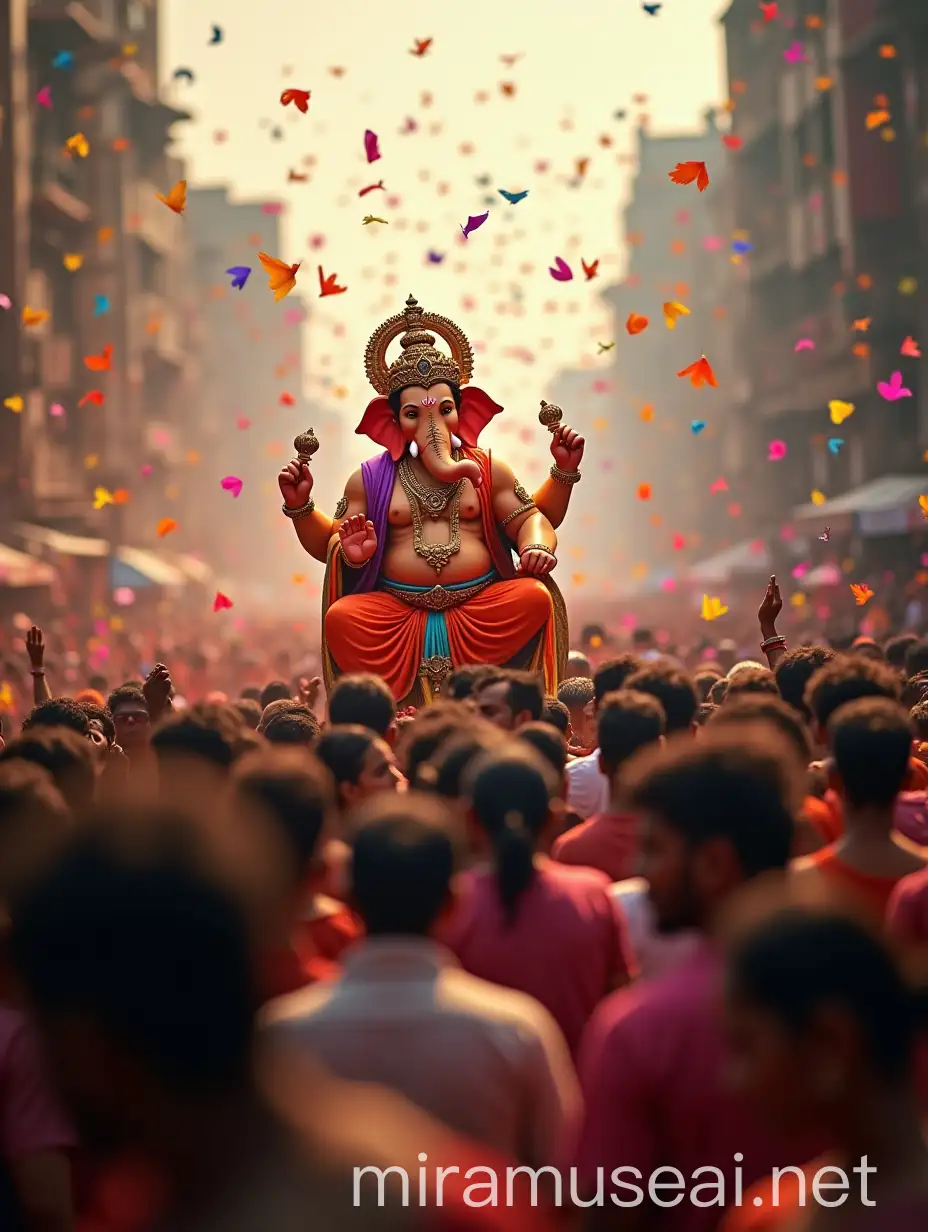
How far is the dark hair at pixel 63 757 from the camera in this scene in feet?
19.5

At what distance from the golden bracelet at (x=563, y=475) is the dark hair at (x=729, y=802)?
842 cm

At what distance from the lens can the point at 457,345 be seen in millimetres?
13094

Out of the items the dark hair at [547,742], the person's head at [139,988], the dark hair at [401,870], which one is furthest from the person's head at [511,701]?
the person's head at [139,988]

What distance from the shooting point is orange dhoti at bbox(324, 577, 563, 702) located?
1209cm

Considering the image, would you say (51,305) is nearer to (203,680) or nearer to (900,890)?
(203,680)

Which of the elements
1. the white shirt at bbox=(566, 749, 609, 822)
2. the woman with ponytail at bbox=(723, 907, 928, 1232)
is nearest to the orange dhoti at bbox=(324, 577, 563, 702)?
the white shirt at bbox=(566, 749, 609, 822)

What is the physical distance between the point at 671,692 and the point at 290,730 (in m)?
1.67

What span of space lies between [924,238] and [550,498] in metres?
20.6

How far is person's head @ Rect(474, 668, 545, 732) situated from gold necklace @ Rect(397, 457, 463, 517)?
4.83m

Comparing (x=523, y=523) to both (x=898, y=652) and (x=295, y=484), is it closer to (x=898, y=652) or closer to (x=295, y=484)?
(x=295, y=484)

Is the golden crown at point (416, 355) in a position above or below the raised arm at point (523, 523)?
above

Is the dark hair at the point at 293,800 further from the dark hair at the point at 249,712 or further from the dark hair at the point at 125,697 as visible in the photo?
the dark hair at the point at 125,697

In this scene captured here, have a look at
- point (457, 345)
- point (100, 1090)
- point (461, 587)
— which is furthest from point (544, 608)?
point (100, 1090)

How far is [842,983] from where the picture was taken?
2670 millimetres
